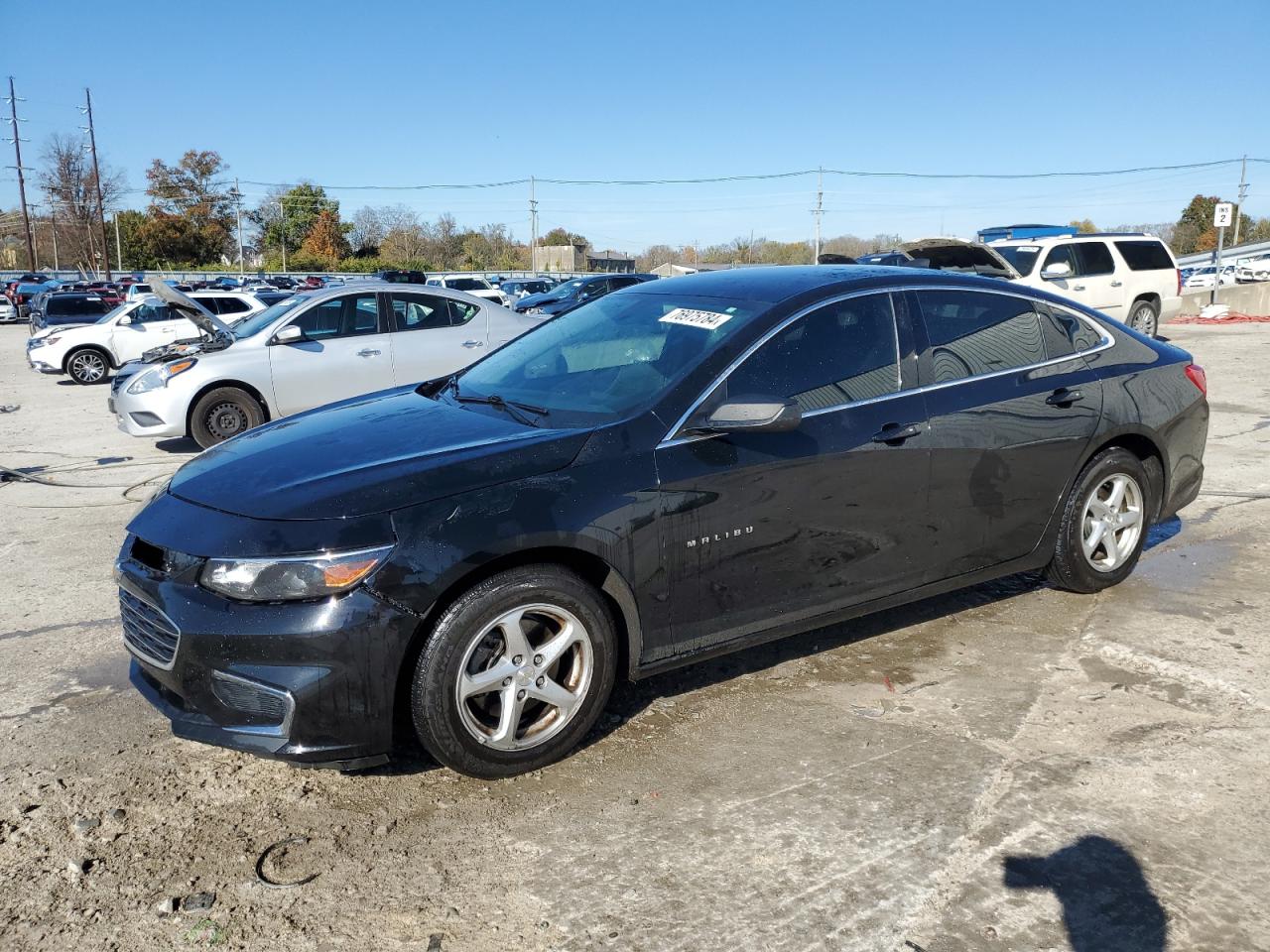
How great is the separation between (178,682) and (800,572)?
2.22 meters

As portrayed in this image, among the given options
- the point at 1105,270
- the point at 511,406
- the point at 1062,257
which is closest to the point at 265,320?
the point at 511,406

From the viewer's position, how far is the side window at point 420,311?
34.0 feet

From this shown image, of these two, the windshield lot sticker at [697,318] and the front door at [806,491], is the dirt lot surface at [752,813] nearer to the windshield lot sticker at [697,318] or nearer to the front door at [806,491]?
the front door at [806,491]

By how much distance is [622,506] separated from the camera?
3424mm

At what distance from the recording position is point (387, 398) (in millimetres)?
4520

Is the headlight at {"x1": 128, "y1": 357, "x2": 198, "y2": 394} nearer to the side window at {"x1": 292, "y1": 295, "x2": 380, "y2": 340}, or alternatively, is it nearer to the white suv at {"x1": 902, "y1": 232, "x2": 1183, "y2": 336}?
the side window at {"x1": 292, "y1": 295, "x2": 380, "y2": 340}

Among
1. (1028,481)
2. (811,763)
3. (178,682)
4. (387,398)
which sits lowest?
(811,763)

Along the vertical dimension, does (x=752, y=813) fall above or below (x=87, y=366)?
below

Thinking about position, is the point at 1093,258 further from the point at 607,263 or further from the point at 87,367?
the point at 607,263

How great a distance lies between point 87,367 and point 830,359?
17081 millimetres

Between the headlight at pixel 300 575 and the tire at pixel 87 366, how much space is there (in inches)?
661

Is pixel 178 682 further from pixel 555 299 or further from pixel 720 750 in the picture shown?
pixel 555 299

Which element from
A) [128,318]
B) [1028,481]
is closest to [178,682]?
[1028,481]

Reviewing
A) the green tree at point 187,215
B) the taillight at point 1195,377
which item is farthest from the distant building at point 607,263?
the taillight at point 1195,377
